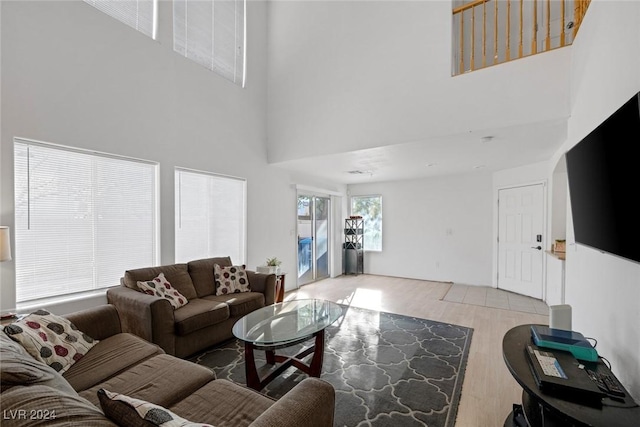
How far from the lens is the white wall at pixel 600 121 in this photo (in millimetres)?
1438

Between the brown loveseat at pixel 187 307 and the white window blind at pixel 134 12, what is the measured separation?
8.97 feet

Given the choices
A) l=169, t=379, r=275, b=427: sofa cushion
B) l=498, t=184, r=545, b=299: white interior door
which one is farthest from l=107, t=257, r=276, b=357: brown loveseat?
l=498, t=184, r=545, b=299: white interior door

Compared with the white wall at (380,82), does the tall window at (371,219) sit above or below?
below

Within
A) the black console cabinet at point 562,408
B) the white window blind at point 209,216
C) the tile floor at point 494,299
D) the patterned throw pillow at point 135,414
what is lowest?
the tile floor at point 494,299

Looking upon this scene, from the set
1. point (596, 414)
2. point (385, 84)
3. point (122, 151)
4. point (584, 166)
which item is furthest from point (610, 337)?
point (122, 151)

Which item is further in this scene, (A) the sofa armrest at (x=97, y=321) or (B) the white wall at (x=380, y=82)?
(B) the white wall at (x=380, y=82)

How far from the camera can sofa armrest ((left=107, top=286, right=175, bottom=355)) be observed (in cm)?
240

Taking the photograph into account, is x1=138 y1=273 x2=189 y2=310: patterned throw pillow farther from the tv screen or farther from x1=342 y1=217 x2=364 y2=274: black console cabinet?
x1=342 y1=217 x2=364 y2=274: black console cabinet

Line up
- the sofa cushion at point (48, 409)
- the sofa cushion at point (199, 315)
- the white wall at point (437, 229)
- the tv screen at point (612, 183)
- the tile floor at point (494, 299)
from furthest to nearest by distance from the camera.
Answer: the white wall at point (437, 229) → the tile floor at point (494, 299) → the sofa cushion at point (199, 315) → the tv screen at point (612, 183) → the sofa cushion at point (48, 409)

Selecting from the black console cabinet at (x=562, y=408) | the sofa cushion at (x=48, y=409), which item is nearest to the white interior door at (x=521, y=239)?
the black console cabinet at (x=562, y=408)

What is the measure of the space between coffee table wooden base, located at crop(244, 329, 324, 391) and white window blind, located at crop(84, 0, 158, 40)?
363 cm

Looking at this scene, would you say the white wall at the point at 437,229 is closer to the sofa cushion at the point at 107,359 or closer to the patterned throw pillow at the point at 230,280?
the patterned throw pillow at the point at 230,280

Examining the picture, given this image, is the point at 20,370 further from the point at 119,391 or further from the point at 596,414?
the point at 596,414

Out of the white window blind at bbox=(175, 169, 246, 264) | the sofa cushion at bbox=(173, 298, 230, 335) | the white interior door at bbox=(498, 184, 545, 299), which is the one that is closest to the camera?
the sofa cushion at bbox=(173, 298, 230, 335)
